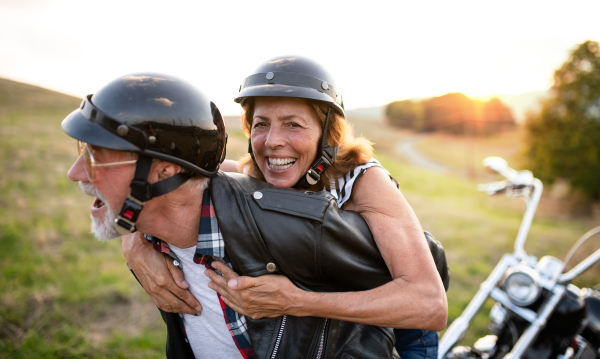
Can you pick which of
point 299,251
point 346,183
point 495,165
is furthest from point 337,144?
point 495,165

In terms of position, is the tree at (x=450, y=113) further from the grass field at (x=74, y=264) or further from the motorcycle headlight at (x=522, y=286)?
the motorcycle headlight at (x=522, y=286)

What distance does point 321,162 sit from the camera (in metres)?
2.59

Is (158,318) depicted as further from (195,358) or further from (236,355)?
(236,355)

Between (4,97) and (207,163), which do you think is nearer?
(207,163)

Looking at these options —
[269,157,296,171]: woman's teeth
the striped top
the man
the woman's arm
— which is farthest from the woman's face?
the woman's arm

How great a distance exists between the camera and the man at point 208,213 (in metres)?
1.73

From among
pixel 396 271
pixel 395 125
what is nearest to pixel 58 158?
pixel 396 271

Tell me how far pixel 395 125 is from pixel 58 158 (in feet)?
239

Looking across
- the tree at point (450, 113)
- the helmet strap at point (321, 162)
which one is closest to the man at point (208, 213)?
the helmet strap at point (321, 162)

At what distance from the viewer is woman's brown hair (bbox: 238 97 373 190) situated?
262 centimetres

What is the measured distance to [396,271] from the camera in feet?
6.12

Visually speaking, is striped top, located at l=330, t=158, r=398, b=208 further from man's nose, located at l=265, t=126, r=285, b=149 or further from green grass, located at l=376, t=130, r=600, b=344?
green grass, located at l=376, t=130, r=600, b=344

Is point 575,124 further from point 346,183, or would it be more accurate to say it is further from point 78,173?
point 78,173

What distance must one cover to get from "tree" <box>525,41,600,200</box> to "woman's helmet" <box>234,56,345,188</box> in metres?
18.1
